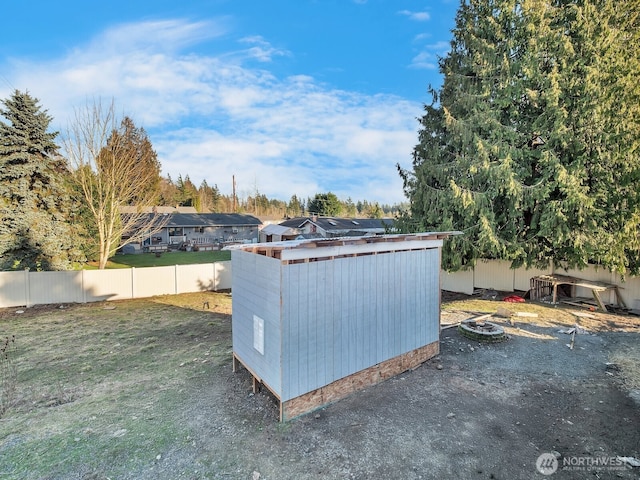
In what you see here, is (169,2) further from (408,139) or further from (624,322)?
(624,322)

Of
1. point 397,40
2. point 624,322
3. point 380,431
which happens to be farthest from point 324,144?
point 380,431

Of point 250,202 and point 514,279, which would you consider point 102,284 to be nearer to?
point 514,279

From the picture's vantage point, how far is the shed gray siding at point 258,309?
4.77 meters

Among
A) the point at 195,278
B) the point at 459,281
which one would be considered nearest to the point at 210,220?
the point at 195,278

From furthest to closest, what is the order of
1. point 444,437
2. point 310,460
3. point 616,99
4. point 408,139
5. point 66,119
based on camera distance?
1. point 408,139
2. point 66,119
3. point 616,99
4. point 444,437
5. point 310,460

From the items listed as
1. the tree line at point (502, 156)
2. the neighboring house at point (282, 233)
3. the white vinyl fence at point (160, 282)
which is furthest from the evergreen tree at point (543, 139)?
the neighboring house at point (282, 233)

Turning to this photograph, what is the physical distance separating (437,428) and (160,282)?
1284 cm

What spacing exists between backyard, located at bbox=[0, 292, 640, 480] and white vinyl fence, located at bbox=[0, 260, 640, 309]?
4.28 m

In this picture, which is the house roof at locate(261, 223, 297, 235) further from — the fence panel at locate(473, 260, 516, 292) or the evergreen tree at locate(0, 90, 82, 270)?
the fence panel at locate(473, 260, 516, 292)

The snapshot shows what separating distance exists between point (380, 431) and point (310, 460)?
1172mm

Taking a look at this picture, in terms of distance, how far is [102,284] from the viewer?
1258cm

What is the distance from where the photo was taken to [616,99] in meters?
10.3

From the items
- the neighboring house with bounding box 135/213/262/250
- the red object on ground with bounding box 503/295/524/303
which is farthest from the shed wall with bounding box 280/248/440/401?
the neighboring house with bounding box 135/213/262/250

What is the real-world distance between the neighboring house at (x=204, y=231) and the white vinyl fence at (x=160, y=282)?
15147 millimetres
